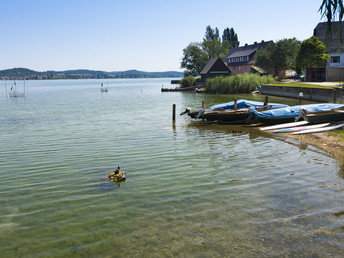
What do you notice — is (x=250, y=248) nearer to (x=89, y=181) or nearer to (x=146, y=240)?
(x=146, y=240)

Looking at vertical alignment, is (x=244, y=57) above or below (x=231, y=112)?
above

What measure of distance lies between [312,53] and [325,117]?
47656 millimetres

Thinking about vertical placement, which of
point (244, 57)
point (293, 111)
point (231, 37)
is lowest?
point (293, 111)

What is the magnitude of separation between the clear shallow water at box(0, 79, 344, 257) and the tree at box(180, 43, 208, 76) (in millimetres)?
100899

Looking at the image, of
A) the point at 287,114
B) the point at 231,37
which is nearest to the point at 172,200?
the point at 287,114

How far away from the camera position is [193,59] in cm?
11806

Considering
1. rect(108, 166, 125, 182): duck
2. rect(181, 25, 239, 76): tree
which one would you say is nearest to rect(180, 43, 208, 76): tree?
rect(181, 25, 239, 76): tree

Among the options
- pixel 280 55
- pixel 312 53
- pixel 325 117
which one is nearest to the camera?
pixel 325 117

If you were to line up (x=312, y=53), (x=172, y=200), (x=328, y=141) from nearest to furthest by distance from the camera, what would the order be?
(x=172, y=200) < (x=328, y=141) < (x=312, y=53)

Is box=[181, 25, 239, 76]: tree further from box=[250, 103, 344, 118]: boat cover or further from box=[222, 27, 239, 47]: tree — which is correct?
box=[250, 103, 344, 118]: boat cover

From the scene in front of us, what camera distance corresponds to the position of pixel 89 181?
12.7 m

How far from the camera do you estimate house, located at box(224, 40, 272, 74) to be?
96125 millimetres

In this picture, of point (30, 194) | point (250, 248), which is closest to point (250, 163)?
point (250, 248)

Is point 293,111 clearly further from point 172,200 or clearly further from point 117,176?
point 172,200
